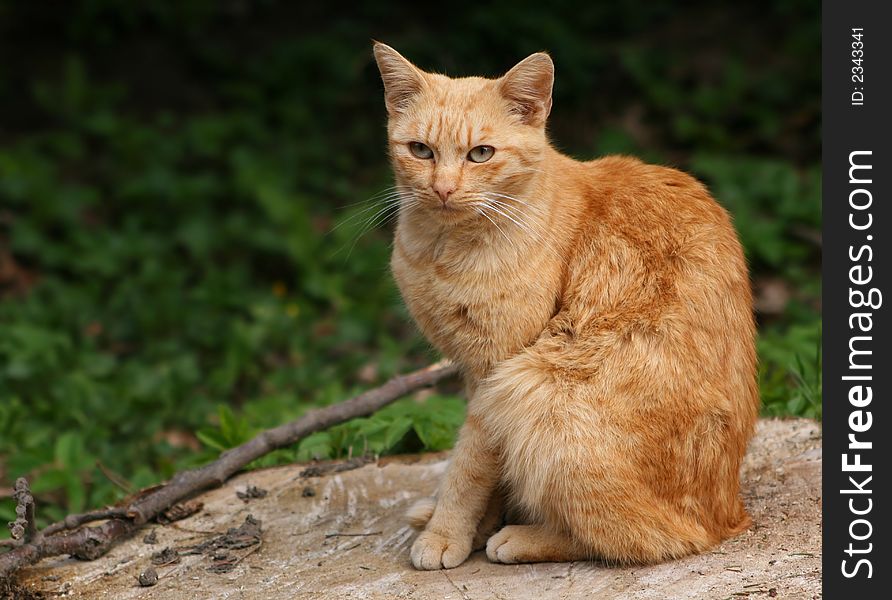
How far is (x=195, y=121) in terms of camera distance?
9.24 meters

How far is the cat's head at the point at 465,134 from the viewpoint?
371 cm

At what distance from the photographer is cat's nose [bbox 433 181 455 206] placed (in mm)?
3650

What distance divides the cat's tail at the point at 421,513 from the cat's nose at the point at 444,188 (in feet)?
4.15

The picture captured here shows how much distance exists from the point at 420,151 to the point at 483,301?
609 millimetres

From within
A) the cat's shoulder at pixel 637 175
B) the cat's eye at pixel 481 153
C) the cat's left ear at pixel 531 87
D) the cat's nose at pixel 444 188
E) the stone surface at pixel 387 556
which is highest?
the cat's left ear at pixel 531 87

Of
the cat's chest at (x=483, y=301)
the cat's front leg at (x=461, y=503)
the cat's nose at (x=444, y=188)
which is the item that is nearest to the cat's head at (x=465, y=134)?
the cat's nose at (x=444, y=188)

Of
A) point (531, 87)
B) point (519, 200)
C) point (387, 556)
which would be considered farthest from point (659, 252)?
point (387, 556)

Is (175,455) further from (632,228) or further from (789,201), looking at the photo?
(789,201)

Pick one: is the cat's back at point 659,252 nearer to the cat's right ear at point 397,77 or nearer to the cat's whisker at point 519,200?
the cat's whisker at point 519,200

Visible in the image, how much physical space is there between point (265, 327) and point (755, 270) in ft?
11.8

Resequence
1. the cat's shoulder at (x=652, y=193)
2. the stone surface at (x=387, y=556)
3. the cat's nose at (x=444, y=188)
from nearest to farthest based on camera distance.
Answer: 1. the stone surface at (x=387, y=556)
2. the cat's nose at (x=444, y=188)
3. the cat's shoulder at (x=652, y=193)

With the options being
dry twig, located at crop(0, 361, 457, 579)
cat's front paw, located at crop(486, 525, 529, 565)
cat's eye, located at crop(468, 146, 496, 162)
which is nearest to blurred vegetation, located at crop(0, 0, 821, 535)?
dry twig, located at crop(0, 361, 457, 579)

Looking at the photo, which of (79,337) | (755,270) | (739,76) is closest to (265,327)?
(79,337)

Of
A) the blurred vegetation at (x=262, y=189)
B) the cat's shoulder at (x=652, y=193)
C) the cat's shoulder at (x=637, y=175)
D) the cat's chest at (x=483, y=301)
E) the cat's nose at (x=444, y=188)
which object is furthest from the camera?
the blurred vegetation at (x=262, y=189)
